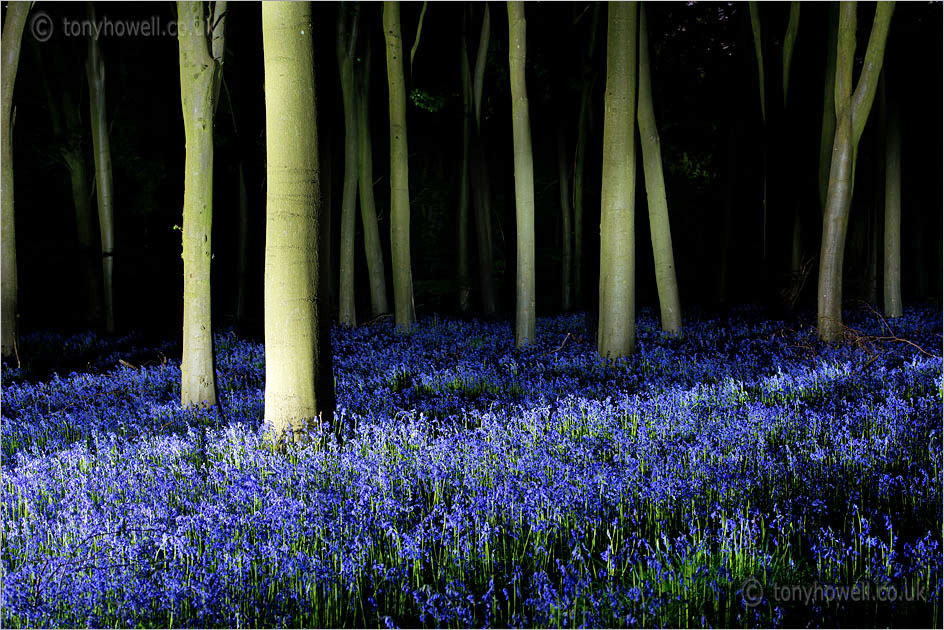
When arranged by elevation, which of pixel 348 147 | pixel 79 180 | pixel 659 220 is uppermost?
pixel 348 147

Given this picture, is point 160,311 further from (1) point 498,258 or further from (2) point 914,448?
(2) point 914,448

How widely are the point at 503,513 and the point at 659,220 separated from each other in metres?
11.1

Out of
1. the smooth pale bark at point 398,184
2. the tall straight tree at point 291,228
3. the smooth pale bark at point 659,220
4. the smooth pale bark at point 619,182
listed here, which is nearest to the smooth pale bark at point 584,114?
the smooth pale bark at point 398,184

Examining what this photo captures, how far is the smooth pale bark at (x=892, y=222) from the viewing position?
1691cm

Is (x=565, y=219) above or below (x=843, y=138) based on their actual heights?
above

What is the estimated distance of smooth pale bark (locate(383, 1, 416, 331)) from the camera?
16562 mm

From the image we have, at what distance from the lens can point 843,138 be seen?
40.1ft

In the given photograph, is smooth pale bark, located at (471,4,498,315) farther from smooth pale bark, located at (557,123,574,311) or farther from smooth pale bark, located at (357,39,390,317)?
smooth pale bark, located at (557,123,574,311)

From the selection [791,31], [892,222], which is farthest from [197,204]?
[892,222]

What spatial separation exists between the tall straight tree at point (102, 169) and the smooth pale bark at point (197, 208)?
10588 millimetres

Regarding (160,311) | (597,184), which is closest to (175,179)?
(160,311)

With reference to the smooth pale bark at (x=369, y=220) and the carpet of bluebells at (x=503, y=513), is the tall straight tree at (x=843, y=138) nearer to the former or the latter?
the carpet of bluebells at (x=503, y=513)

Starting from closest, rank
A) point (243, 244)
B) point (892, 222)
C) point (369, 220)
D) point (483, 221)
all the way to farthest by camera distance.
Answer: point (892, 222) < point (369, 220) < point (483, 221) < point (243, 244)

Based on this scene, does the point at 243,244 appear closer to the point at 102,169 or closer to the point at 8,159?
the point at 102,169
